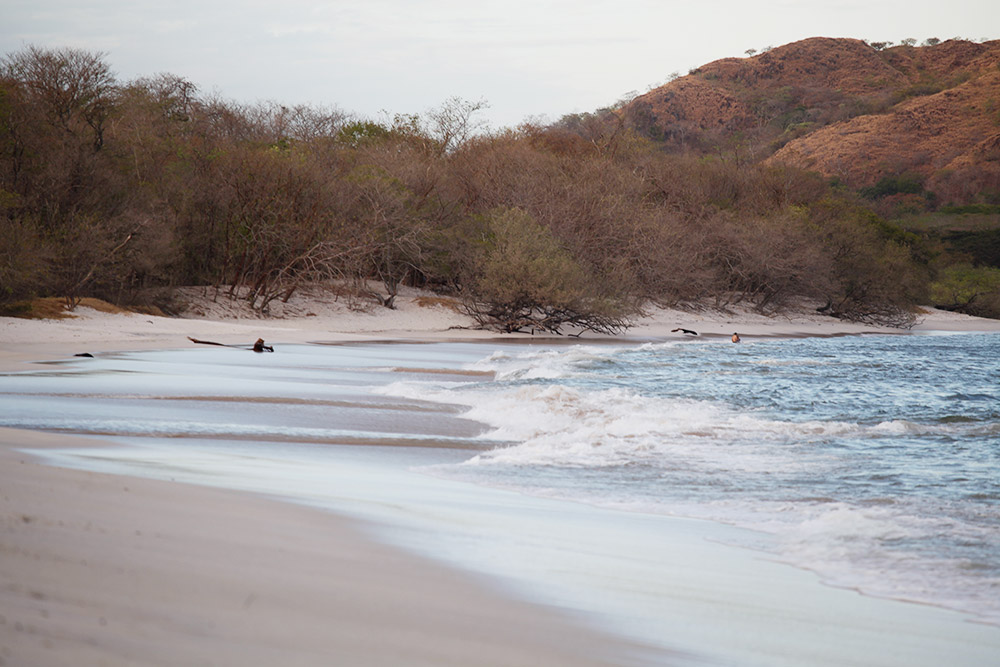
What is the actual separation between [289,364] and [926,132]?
104972 mm

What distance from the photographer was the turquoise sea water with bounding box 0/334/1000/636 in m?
5.60

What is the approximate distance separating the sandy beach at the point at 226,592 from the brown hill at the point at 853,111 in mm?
77587

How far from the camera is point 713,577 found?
4449 millimetres

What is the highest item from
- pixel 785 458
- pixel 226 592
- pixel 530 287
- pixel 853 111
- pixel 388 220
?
pixel 853 111

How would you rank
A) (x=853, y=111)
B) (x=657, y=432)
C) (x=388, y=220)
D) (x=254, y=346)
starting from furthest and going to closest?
(x=853, y=111) → (x=388, y=220) → (x=254, y=346) → (x=657, y=432)

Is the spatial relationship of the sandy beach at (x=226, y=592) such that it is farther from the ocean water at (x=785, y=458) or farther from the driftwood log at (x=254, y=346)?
the driftwood log at (x=254, y=346)

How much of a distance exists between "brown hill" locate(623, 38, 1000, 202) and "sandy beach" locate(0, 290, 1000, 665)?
255 feet

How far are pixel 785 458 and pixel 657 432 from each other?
1.47 m

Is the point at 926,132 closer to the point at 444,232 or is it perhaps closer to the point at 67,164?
the point at 444,232

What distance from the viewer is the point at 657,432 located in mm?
9562

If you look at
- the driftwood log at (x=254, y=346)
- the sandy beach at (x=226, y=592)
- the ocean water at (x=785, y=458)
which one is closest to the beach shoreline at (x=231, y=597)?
the sandy beach at (x=226, y=592)

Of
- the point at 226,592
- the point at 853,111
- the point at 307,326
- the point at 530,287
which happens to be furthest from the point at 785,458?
the point at 853,111

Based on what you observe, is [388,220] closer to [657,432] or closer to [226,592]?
[657,432]

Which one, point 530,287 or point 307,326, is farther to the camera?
point 530,287
